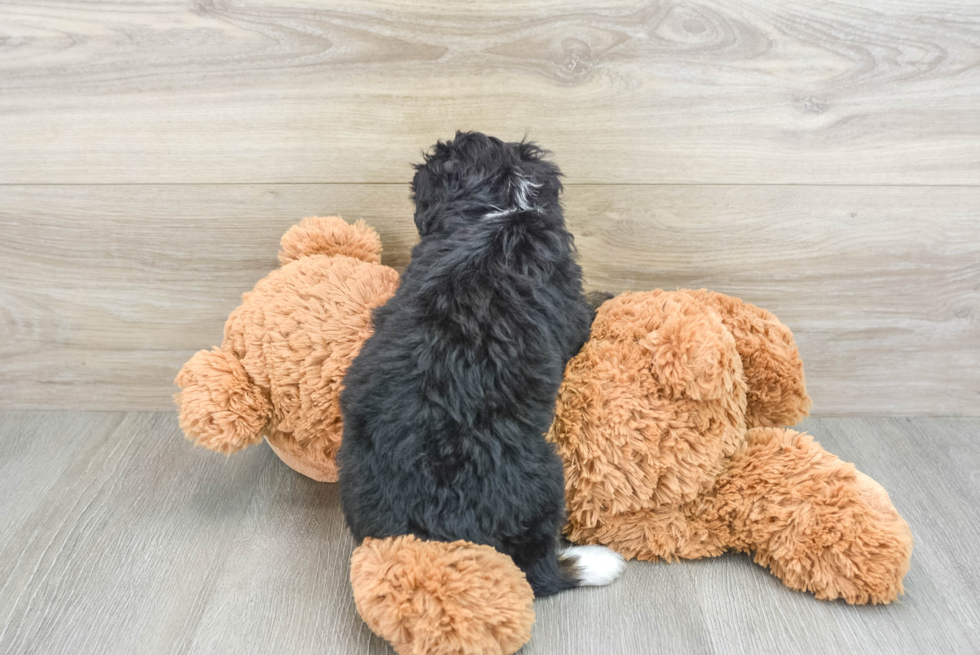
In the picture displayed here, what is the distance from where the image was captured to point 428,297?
66 centimetres

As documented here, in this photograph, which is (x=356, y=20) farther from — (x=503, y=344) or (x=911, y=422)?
(x=911, y=422)

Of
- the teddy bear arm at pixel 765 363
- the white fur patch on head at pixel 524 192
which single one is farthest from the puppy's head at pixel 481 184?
the teddy bear arm at pixel 765 363

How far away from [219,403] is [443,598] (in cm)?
32

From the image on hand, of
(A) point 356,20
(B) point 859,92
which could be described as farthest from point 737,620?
(A) point 356,20

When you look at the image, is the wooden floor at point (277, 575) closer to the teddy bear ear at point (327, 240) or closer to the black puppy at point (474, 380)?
the black puppy at point (474, 380)

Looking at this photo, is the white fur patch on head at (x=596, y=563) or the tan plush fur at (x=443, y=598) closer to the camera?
the tan plush fur at (x=443, y=598)

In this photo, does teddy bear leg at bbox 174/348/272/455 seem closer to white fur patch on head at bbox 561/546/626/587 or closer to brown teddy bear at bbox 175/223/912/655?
brown teddy bear at bbox 175/223/912/655

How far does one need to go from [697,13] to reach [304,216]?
55cm

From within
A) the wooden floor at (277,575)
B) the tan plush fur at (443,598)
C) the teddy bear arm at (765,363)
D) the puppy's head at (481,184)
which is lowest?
the wooden floor at (277,575)

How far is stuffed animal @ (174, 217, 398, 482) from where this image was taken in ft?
2.41

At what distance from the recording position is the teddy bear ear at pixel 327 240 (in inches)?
33.5

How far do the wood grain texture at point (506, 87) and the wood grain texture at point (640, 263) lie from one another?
0.03 meters

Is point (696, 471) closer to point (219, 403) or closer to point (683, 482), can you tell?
point (683, 482)

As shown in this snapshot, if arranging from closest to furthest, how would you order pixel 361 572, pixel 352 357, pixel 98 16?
1. pixel 361 572
2. pixel 352 357
3. pixel 98 16
